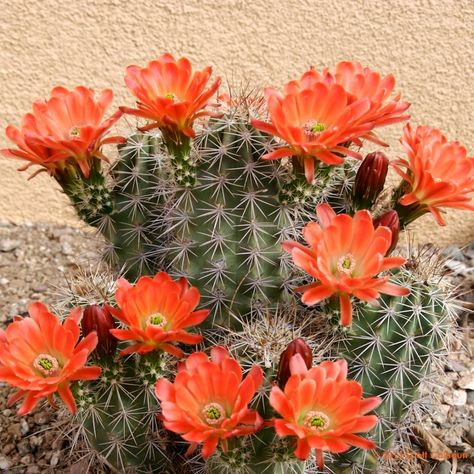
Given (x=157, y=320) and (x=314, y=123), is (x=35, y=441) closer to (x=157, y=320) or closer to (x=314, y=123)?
(x=157, y=320)

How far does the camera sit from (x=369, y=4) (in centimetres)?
218

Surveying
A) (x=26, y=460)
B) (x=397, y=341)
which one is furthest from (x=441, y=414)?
(x=26, y=460)

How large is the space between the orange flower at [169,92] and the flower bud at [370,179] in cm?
32

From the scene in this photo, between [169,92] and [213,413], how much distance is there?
583 mm

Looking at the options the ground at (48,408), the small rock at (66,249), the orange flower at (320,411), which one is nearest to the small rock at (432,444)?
the ground at (48,408)

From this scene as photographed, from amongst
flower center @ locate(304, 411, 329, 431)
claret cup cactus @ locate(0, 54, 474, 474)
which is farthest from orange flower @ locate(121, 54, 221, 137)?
flower center @ locate(304, 411, 329, 431)

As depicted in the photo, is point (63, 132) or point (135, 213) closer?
point (63, 132)

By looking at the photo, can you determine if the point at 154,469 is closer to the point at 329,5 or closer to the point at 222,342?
the point at 222,342

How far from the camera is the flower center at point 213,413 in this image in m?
1.03

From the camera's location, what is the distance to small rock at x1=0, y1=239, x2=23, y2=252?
2.33m

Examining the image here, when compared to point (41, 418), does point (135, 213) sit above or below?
above

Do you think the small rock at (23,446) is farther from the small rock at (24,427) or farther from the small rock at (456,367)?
the small rock at (456,367)

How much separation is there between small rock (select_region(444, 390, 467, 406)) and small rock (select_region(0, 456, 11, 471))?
3.67ft

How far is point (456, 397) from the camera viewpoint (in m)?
1.89
